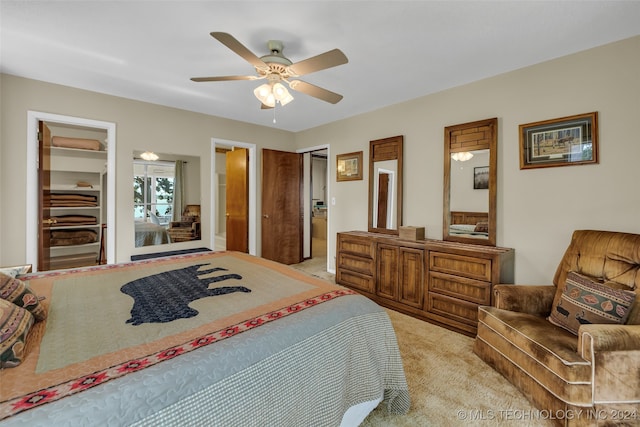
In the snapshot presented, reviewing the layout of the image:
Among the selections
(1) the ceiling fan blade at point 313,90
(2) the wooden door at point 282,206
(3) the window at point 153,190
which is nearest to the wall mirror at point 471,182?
(1) the ceiling fan blade at point 313,90

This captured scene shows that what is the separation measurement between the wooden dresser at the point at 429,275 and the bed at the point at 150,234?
256 cm

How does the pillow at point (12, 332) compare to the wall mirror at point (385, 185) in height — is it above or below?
below

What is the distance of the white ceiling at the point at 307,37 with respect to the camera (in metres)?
1.85

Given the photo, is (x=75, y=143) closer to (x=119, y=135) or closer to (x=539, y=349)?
(x=119, y=135)

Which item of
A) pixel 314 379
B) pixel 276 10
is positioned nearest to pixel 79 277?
pixel 314 379

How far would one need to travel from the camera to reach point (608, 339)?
147 cm

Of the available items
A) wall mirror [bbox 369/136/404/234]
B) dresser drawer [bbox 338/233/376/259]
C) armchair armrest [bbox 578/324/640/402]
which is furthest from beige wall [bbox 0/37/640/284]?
armchair armrest [bbox 578/324/640/402]

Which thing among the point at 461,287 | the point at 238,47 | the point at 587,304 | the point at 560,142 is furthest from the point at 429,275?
the point at 238,47

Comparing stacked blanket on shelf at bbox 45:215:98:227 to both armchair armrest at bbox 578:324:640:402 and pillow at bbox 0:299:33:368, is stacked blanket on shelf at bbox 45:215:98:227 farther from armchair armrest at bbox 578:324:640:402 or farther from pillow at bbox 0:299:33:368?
armchair armrest at bbox 578:324:640:402

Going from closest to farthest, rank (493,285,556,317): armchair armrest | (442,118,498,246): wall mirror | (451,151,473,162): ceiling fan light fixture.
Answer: (493,285,556,317): armchair armrest → (442,118,498,246): wall mirror → (451,151,473,162): ceiling fan light fixture

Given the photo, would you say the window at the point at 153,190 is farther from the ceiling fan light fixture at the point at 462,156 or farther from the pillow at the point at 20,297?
the ceiling fan light fixture at the point at 462,156

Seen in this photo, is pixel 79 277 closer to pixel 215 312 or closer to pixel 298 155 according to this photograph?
pixel 215 312

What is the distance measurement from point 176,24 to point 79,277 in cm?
191

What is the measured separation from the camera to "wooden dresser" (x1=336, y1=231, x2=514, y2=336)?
2.57 meters
